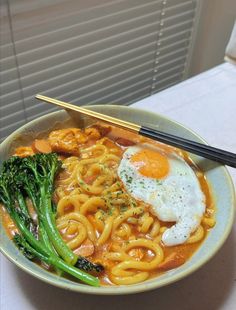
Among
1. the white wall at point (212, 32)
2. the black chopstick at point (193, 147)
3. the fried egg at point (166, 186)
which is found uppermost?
the black chopstick at point (193, 147)

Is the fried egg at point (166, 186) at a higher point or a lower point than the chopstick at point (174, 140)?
lower

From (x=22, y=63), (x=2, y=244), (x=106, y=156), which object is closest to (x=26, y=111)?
(x=22, y=63)

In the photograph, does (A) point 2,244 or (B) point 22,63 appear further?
(B) point 22,63

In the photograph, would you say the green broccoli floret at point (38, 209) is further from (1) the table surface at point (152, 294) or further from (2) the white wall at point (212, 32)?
(2) the white wall at point (212, 32)

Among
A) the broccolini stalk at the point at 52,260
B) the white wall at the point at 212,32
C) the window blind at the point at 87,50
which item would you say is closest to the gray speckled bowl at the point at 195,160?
the broccolini stalk at the point at 52,260

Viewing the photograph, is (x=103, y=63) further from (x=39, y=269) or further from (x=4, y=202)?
(x=39, y=269)

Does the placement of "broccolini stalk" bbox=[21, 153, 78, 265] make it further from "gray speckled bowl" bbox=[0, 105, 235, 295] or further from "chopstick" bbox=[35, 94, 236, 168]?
"chopstick" bbox=[35, 94, 236, 168]

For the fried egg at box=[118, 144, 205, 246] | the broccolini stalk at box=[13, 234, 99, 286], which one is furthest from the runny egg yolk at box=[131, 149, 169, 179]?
the broccolini stalk at box=[13, 234, 99, 286]

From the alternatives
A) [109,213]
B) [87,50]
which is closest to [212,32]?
[87,50]
